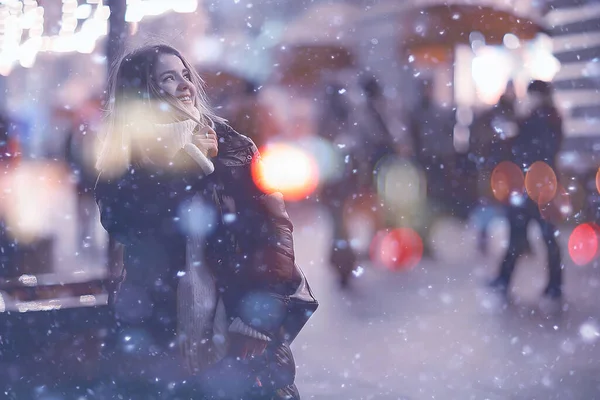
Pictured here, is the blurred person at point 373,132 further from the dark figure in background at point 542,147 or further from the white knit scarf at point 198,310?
the white knit scarf at point 198,310

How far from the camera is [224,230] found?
7.48 ft

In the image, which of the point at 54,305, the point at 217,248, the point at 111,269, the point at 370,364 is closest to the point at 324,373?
the point at 370,364

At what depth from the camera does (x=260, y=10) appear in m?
8.18

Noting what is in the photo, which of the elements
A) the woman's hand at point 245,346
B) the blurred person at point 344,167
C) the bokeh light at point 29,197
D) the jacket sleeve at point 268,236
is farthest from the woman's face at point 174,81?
the blurred person at point 344,167

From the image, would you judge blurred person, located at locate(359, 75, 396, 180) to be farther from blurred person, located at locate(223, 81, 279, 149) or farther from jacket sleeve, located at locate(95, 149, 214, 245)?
jacket sleeve, located at locate(95, 149, 214, 245)

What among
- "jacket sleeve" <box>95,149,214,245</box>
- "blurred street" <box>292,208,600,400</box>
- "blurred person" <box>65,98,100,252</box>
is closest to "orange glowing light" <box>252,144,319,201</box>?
"blurred street" <box>292,208,600,400</box>

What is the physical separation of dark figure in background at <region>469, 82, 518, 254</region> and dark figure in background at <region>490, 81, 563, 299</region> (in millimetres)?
138

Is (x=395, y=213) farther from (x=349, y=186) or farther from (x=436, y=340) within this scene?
(x=436, y=340)

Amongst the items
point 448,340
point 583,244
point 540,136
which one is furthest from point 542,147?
point 583,244

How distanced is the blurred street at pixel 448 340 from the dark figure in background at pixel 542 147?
0.65ft

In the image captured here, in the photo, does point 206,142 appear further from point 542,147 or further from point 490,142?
point 490,142

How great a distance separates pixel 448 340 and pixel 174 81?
274 cm

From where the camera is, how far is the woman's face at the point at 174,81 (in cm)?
234

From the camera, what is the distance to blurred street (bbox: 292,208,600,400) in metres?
3.57
